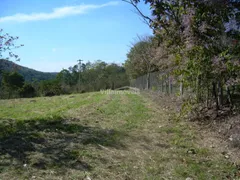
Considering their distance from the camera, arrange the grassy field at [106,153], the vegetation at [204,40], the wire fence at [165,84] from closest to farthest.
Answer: the grassy field at [106,153], the vegetation at [204,40], the wire fence at [165,84]

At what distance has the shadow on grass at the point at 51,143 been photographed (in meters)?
3.44

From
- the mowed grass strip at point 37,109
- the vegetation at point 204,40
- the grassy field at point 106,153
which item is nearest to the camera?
the grassy field at point 106,153

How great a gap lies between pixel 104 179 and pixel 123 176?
275 millimetres

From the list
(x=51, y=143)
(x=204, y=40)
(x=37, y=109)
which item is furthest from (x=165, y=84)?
(x=51, y=143)

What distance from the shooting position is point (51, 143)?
4.36 meters

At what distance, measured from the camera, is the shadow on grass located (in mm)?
3439

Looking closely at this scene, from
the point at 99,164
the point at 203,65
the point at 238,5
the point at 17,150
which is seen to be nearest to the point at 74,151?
the point at 99,164

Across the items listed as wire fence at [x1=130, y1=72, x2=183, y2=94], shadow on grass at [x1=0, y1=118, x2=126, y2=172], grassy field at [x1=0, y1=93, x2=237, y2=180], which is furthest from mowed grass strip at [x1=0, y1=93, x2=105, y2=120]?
wire fence at [x1=130, y1=72, x2=183, y2=94]

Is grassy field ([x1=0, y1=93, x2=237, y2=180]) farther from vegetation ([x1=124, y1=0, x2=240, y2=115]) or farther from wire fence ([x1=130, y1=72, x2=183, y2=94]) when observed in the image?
wire fence ([x1=130, y1=72, x2=183, y2=94])

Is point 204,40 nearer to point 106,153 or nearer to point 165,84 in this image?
point 106,153

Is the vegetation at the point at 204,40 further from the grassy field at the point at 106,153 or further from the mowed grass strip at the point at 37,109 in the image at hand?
the mowed grass strip at the point at 37,109

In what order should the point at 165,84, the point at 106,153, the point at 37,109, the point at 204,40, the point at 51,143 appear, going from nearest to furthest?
the point at 106,153 < the point at 51,143 < the point at 204,40 < the point at 37,109 < the point at 165,84

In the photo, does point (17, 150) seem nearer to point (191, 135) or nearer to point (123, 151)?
point (123, 151)

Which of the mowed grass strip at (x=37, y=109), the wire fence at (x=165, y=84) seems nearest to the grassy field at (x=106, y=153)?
the mowed grass strip at (x=37, y=109)
